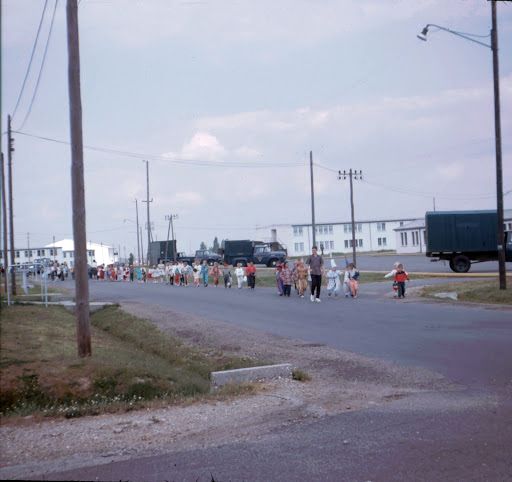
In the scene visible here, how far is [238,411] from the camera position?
839cm

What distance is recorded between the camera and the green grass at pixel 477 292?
22781 millimetres

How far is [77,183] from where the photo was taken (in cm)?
1120

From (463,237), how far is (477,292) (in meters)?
15.8

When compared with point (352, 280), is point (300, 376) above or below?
below

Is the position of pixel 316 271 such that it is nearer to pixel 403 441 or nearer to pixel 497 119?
pixel 497 119

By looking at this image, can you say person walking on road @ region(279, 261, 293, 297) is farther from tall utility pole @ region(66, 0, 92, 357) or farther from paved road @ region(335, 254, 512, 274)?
tall utility pole @ region(66, 0, 92, 357)

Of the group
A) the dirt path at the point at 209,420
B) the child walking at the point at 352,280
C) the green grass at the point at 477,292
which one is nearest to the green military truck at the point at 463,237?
the green grass at the point at 477,292

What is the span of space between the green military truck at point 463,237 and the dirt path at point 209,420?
28.8 metres

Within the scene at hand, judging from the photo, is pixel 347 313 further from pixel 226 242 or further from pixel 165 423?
pixel 226 242

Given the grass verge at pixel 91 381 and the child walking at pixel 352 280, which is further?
the child walking at pixel 352 280

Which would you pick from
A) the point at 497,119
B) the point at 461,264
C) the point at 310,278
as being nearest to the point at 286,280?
the point at 310,278

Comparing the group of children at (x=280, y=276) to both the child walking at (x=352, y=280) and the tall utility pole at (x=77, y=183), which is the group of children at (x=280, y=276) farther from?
the tall utility pole at (x=77, y=183)

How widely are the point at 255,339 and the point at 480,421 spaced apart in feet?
27.5

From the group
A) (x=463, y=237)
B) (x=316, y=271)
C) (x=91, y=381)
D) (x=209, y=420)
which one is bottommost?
(x=209, y=420)
